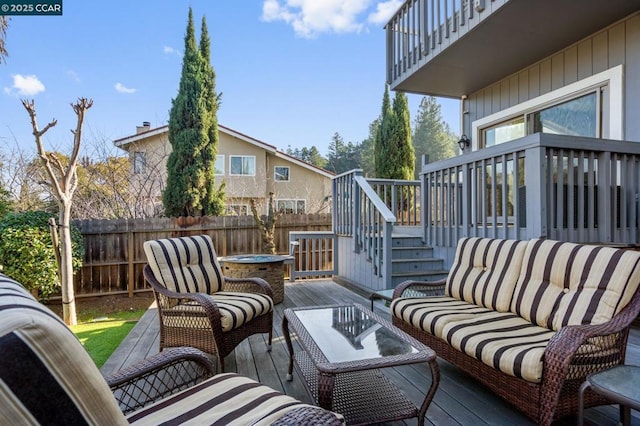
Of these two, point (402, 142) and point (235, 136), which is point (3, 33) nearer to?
point (235, 136)

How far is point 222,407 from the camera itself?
1361 mm

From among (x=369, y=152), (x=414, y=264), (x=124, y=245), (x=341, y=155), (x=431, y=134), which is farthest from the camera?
(x=341, y=155)

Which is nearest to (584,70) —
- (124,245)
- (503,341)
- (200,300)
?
(503,341)

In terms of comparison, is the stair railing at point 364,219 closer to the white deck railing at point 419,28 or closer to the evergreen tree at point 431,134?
the white deck railing at point 419,28

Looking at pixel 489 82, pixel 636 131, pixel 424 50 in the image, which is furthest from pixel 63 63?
pixel 636 131

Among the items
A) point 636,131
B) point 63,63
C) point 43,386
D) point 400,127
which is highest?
point 63,63

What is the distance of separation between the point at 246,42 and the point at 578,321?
1467 centimetres

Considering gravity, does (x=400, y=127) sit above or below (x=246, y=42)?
below

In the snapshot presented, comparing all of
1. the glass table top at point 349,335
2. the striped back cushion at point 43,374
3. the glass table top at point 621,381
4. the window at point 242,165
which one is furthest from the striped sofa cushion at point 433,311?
the window at point 242,165

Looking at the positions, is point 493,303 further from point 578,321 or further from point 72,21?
point 72,21

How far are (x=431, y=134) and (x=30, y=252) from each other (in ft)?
78.7

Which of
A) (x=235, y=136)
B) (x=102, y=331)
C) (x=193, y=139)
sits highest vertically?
(x=235, y=136)

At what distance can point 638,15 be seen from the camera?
4.03 m

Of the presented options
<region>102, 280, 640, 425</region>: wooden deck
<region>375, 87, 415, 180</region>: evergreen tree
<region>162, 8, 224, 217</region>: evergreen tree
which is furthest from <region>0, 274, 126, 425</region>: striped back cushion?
<region>375, 87, 415, 180</region>: evergreen tree
